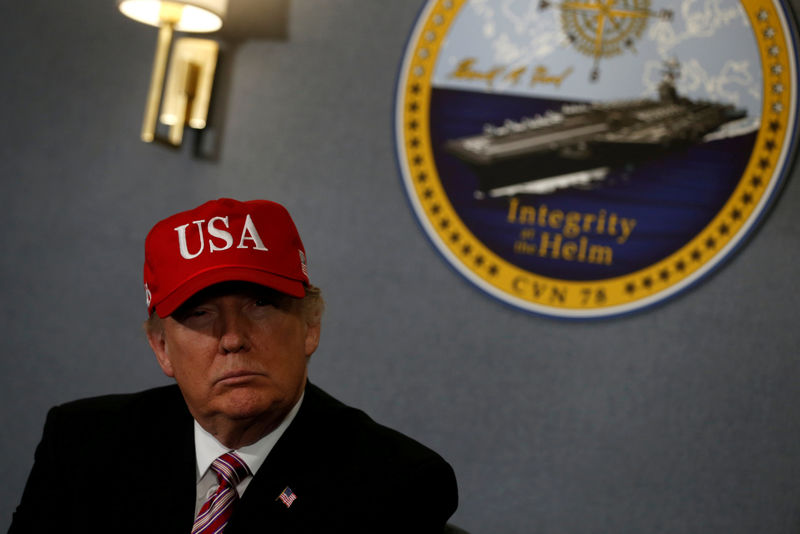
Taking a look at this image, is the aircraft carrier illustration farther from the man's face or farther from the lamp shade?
the man's face

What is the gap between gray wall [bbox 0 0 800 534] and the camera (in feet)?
6.62

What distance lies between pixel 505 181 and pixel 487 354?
0.45 meters

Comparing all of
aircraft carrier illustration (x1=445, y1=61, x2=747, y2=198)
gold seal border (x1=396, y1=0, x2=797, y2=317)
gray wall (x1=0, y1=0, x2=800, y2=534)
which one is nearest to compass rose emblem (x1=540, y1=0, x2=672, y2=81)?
aircraft carrier illustration (x1=445, y1=61, x2=747, y2=198)

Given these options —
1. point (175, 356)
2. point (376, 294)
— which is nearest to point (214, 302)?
point (175, 356)

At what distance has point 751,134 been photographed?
2012mm

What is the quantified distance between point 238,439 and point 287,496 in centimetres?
11

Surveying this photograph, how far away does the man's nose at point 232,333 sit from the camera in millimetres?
1153

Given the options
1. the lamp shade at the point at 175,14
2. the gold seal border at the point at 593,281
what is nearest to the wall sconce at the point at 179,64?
the lamp shade at the point at 175,14

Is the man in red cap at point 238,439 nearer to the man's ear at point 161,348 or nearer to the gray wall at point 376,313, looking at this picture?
the man's ear at point 161,348

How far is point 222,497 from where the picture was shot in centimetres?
122

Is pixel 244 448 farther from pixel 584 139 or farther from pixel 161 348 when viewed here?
pixel 584 139

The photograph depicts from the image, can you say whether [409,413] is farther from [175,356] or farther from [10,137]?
[10,137]

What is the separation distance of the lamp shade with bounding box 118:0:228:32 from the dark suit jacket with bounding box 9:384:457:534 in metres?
1.29

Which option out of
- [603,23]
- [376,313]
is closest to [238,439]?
[376,313]
